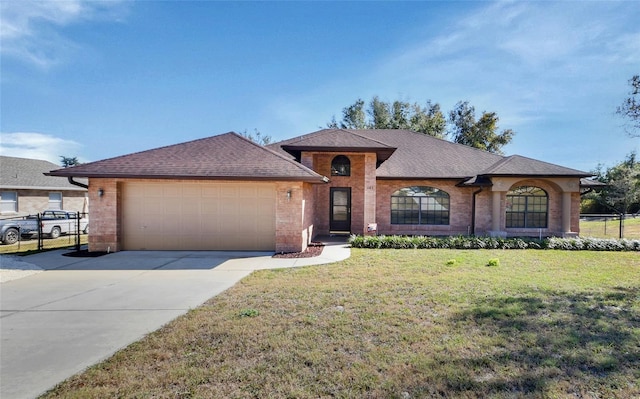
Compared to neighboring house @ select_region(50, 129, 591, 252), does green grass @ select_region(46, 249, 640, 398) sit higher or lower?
lower

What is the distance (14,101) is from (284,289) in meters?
14.1

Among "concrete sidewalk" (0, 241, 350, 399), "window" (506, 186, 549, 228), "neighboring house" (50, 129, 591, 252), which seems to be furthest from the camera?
"window" (506, 186, 549, 228)

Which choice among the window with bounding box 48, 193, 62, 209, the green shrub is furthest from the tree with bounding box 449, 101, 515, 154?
the window with bounding box 48, 193, 62, 209

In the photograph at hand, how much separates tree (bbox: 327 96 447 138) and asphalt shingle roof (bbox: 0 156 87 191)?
2541 centimetres

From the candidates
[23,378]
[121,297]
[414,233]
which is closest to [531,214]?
[414,233]

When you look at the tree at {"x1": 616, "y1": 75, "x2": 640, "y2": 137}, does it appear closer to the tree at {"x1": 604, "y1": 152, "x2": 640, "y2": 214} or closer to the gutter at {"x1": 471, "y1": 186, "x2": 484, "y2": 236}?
the gutter at {"x1": 471, "y1": 186, "x2": 484, "y2": 236}

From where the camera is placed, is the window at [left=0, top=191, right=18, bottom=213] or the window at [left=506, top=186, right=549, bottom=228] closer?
the window at [left=506, top=186, right=549, bottom=228]

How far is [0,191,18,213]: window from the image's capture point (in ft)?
63.1

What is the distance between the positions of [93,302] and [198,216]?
5786mm

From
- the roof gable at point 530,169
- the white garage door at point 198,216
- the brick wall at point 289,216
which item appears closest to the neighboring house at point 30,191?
the white garage door at point 198,216

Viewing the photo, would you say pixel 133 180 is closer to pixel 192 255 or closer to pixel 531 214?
pixel 192 255

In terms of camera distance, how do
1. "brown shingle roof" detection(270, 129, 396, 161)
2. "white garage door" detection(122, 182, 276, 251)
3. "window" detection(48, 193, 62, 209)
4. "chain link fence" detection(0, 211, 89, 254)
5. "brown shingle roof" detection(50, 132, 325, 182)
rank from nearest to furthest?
"brown shingle roof" detection(50, 132, 325, 182)
"white garage door" detection(122, 182, 276, 251)
"brown shingle roof" detection(270, 129, 396, 161)
"chain link fence" detection(0, 211, 89, 254)
"window" detection(48, 193, 62, 209)

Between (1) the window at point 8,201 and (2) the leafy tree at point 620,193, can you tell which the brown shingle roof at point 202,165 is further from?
(2) the leafy tree at point 620,193

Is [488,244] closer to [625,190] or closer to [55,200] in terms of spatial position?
[55,200]
